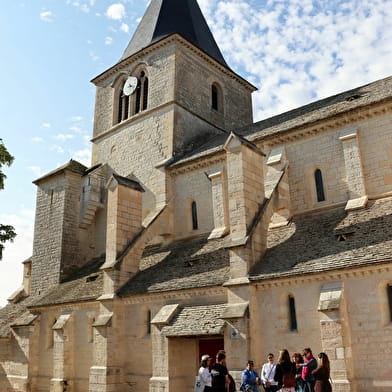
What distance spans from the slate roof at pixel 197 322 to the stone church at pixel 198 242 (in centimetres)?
7

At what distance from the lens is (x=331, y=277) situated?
12.4m

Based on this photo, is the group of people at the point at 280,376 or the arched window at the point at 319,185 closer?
the group of people at the point at 280,376

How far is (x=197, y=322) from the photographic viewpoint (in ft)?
46.5

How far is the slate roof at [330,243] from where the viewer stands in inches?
482

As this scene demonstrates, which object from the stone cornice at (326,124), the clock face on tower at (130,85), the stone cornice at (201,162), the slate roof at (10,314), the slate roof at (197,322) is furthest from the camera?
the clock face on tower at (130,85)

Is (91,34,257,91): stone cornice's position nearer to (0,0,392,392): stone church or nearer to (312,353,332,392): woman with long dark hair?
(0,0,392,392): stone church

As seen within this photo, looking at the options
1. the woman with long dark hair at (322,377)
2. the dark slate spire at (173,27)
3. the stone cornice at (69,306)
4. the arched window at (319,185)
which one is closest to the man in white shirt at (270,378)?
the woman with long dark hair at (322,377)

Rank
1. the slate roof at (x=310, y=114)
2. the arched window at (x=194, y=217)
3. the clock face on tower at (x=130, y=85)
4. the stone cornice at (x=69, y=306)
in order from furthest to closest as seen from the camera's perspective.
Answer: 1. the clock face on tower at (x=130, y=85)
2. the arched window at (x=194, y=217)
3. the stone cornice at (x=69, y=306)
4. the slate roof at (x=310, y=114)

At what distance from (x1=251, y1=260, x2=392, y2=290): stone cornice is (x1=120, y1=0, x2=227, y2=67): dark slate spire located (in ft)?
55.8

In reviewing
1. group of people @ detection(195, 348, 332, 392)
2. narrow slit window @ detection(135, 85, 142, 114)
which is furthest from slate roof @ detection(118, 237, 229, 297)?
narrow slit window @ detection(135, 85, 142, 114)

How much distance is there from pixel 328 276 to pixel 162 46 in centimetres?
1807

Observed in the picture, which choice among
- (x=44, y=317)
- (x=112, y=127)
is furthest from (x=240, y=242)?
(x=112, y=127)

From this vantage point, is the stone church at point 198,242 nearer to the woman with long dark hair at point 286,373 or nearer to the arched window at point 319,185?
the arched window at point 319,185

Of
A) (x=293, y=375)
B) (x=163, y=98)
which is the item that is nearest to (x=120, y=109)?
(x=163, y=98)
